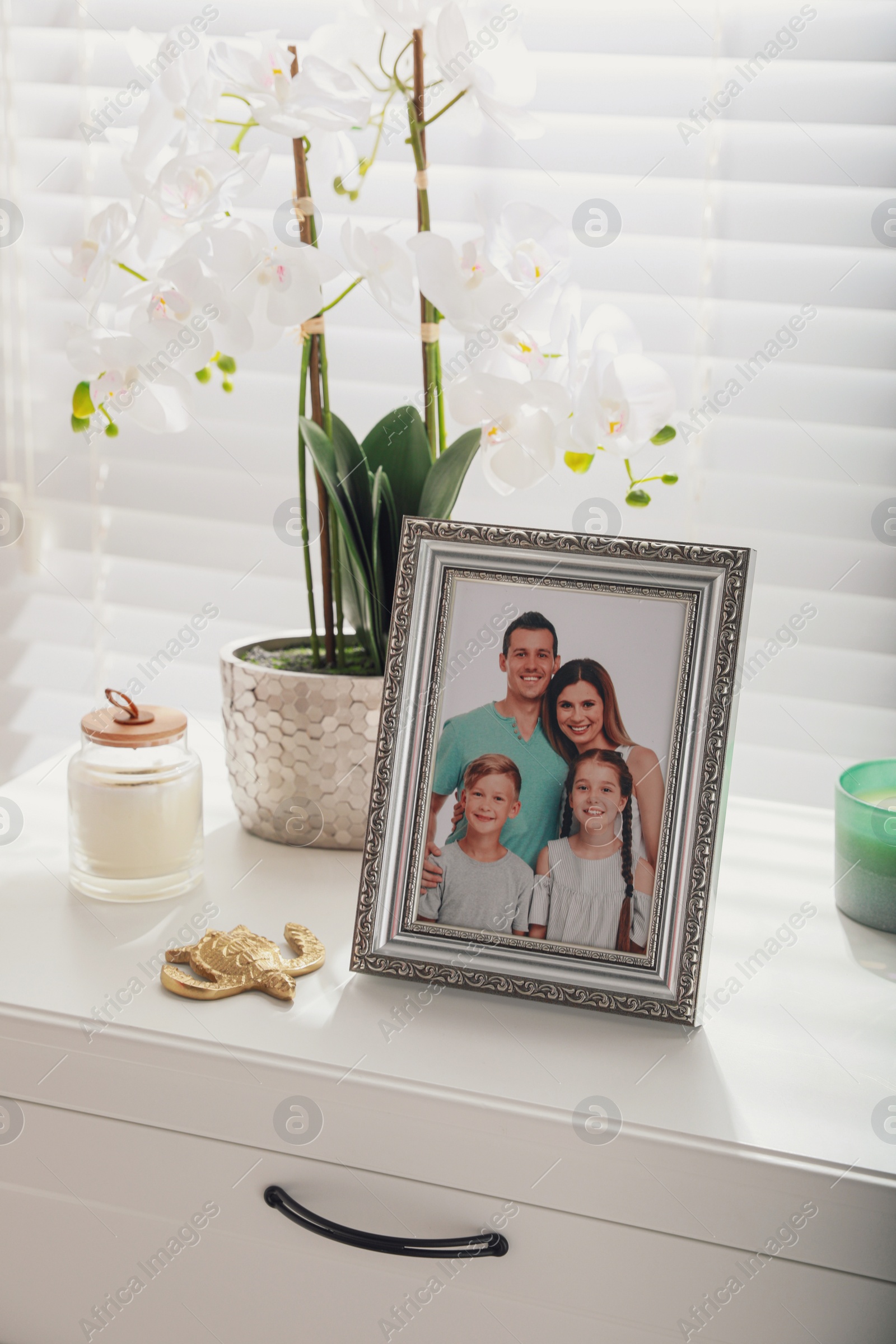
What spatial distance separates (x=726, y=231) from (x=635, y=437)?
449mm

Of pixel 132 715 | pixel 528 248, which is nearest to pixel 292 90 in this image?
pixel 528 248

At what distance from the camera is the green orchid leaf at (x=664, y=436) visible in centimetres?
70

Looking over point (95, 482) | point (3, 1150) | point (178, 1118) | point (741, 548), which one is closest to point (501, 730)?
point (741, 548)

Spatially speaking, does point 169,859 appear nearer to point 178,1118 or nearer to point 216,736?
point 178,1118

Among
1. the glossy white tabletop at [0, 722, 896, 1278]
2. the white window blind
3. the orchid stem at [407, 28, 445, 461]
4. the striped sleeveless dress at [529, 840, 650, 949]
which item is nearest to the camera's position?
the glossy white tabletop at [0, 722, 896, 1278]

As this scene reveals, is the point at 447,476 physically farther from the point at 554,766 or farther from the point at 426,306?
the point at 554,766

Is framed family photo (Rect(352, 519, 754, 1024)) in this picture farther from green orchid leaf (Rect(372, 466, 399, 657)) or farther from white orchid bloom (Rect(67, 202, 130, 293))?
white orchid bloom (Rect(67, 202, 130, 293))

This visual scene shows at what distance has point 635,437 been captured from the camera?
0.73m

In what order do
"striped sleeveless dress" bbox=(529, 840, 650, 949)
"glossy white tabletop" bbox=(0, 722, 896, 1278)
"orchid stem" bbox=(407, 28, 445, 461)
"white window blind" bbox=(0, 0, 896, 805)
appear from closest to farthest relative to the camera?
→ "glossy white tabletop" bbox=(0, 722, 896, 1278)
"striped sleeveless dress" bbox=(529, 840, 650, 949)
"orchid stem" bbox=(407, 28, 445, 461)
"white window blind" bbox=(0, 0, 896, 805)

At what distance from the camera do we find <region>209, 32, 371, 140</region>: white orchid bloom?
2.27 ft

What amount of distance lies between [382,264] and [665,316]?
1.47 ft

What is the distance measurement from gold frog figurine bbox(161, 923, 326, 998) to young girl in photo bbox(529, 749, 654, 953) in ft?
0.50

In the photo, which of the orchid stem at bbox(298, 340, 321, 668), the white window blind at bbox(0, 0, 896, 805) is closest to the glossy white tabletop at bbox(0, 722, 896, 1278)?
the orchid stem at bbox(298, 340, 321, 668)

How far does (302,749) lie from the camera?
2.77 ft
